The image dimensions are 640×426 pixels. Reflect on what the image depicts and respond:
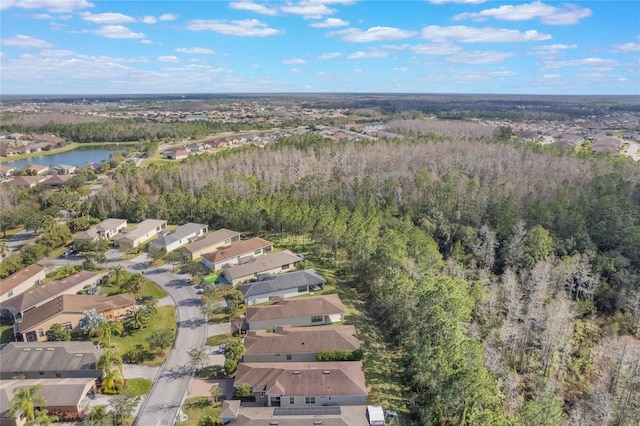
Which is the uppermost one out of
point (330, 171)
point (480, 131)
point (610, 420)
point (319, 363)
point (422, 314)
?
point (480, 131)

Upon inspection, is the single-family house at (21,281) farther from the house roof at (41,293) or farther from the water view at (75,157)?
the water view at (75,157)

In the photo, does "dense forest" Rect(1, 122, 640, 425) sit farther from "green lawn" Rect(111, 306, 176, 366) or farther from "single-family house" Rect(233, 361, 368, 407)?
"green lawn" Rect(111, 306, 176, 366)

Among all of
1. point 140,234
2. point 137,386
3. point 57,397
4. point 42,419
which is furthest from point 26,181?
point 42,419

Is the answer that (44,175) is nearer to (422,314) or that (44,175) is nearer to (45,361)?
(45,361)

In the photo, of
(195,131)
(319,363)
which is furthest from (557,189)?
(195,131)

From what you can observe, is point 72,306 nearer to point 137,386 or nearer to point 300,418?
point 137,386

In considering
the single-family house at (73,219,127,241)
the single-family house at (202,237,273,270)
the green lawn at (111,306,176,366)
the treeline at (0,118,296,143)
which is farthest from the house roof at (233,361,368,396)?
the treeline at (0,118,296,143)

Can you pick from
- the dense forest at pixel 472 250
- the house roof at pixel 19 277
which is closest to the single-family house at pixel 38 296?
the house roof at pixel 19 277
